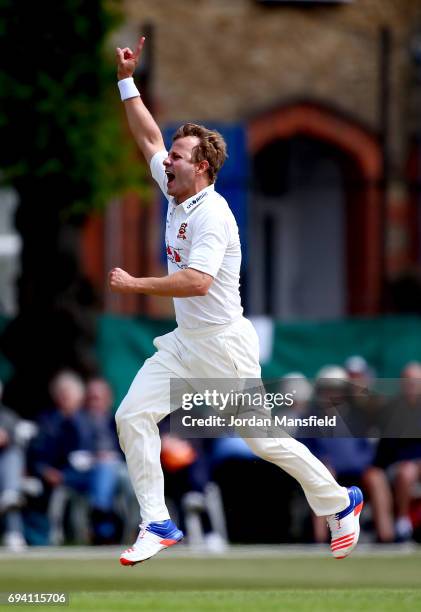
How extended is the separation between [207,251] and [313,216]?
15.6 metres

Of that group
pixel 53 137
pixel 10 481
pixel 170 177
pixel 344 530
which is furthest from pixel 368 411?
pixel 170 177

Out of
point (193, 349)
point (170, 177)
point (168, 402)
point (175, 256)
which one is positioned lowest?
point (168, 402)

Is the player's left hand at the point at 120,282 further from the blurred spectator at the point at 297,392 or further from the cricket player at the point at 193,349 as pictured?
the blurred spectator at the point at 297,392

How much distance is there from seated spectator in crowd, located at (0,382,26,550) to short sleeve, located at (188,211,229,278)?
21.2 ft

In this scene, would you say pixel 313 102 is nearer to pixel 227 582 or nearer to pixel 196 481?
pixel 196 481

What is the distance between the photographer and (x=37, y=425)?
1594cm

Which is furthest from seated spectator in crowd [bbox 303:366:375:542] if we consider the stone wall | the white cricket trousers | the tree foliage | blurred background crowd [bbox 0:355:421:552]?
the stone wall

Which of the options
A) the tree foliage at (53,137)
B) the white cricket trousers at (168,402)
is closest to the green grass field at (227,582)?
the white cricket trousers at (168,402)

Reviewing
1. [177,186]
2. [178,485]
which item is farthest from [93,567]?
[177,186]

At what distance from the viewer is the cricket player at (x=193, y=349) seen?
369 inches

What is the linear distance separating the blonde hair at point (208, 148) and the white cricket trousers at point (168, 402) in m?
0.87

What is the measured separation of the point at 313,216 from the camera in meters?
24.7

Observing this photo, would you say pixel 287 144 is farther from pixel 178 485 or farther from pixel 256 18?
pixel 178 485

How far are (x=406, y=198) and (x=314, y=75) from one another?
80.3 inches
